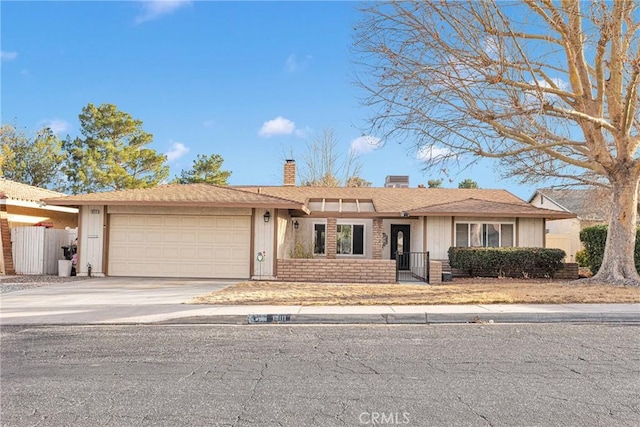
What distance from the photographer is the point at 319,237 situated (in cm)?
2111

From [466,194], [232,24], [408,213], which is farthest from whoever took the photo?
[466,194]

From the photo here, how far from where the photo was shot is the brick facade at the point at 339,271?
16047 millimetres

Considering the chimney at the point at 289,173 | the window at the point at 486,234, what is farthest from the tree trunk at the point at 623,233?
the chimney at the point at 289,173

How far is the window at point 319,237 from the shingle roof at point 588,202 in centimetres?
1000

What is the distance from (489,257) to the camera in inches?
680

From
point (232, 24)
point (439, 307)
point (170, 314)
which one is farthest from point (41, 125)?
point (439, 307)

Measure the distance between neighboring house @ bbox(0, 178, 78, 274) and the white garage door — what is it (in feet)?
11.9

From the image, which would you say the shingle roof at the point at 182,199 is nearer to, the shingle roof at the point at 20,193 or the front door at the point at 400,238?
the shingle roof at the point at 20,193

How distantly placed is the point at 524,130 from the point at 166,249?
43.0ft

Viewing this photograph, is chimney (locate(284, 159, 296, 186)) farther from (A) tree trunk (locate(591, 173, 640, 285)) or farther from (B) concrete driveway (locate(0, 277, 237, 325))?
(A) tree trunk (locate(591, 173, 640, 285))

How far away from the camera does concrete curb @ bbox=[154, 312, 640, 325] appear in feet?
29.1

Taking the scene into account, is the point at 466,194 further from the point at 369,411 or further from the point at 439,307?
the point at 369,411

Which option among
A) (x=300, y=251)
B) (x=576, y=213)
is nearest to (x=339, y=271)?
(x=300, y=251)

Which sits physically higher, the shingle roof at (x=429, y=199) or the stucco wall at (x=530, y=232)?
the shingle roof at (x=429, y=199)
